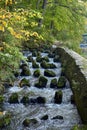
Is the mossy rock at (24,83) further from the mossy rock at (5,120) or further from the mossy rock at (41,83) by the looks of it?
the mossy rock at (5,120)

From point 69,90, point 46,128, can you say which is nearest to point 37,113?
point 46,128

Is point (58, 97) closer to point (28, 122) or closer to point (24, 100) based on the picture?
point (24, 100)

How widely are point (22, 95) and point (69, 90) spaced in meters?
1.73

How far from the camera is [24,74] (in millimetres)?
12258

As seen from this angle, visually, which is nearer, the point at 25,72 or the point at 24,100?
the point at 24,100

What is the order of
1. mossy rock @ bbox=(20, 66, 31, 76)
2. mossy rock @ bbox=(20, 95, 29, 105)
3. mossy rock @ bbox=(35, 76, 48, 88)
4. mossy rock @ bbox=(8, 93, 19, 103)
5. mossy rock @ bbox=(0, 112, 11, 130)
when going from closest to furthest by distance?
mossy rock @ bbox=(0, 112, 11, 130)
mossy rock @ bbox=(8, 93, 19, 103)
mossy rock @ bbox=(20, 95, 29, 105)
mossy rock @ bbox=(35, 76, 48, 88)
mossy rock @ bbox=(20, 66, 31, 76)

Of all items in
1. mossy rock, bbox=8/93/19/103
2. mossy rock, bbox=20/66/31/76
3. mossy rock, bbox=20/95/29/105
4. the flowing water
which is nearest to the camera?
the flowing water

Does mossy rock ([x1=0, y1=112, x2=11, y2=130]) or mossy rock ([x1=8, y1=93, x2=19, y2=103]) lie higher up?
mossy rock ([x1=0, y1=112, x2=11, y2=130])

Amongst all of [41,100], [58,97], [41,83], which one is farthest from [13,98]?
[41,83]

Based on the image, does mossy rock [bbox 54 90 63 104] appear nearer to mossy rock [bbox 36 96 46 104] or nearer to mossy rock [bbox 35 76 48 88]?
mossy rock [bbox 36 96 46 104]

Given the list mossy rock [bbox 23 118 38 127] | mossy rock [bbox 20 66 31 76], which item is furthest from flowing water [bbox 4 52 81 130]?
mossy rock [bbox 20 66 31 76]

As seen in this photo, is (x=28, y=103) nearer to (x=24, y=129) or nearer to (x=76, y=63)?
(x=24, y=129)

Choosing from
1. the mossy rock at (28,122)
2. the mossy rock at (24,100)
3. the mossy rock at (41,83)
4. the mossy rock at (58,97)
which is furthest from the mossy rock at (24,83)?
the mossy rock at (28,122)

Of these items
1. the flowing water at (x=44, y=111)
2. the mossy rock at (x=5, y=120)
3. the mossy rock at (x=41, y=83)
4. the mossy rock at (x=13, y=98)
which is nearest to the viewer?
the mossy rock at (x=5, y=120)
